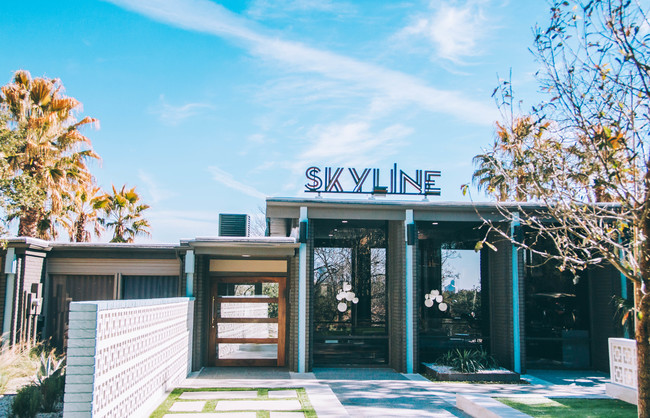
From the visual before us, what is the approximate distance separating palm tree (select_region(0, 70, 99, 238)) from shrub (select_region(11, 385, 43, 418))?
1084 cm

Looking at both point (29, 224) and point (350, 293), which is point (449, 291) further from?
point (29, 224)

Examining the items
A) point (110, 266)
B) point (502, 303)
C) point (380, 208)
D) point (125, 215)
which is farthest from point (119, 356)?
point (125, 215)

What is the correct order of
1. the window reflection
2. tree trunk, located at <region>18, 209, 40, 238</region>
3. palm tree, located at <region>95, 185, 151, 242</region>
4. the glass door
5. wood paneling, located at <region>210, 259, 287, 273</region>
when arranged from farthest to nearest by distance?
1. palm tree, located at <region>95, 185, 151, 242</region>
2. tree trunk, located at <region>18, 209, 40, 238</region>
3. wood paneling, located at <region>210, 259, 287, 273</region>
4. the window reflection
5. the glass door

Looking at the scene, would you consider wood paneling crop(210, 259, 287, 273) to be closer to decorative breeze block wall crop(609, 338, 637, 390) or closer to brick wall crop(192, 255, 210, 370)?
brick wall crop(192, 255, 210, 370)

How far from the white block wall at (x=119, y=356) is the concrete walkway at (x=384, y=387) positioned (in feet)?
5.40

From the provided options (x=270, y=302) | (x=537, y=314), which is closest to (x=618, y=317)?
(x=537, y=314)

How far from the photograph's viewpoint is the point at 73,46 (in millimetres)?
13945

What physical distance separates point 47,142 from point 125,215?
6.11 meters

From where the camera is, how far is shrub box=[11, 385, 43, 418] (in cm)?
723

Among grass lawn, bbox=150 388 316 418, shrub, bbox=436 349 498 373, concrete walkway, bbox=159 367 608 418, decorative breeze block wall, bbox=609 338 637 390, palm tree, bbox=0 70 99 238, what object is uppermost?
palm tree, bbox=0 70 99 238

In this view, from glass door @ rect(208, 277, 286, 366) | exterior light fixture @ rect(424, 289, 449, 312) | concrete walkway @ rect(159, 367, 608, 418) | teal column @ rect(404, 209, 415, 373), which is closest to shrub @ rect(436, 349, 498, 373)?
concrete walkway @ rect(159, 367, 608, 418)

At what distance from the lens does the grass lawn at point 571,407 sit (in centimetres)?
797

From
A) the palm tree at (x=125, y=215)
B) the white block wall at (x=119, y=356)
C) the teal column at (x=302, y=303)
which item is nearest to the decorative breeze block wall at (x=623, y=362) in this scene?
the teal column at (x=302, y=303)

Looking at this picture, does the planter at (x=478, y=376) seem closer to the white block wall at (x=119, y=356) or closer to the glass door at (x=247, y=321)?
the glass door at (x=247, y=321)
